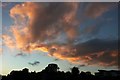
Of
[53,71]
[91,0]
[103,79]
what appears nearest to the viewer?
[91,0]

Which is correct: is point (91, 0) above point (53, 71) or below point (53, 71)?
above

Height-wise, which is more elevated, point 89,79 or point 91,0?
point 91,0

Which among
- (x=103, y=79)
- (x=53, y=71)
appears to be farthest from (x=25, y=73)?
(x=103, y=79)

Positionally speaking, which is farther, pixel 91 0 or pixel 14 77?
pixel 14 77

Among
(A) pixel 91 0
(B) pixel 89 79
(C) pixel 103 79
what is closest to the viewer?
(A) pixel 91 0

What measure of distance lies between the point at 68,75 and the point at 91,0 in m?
14.9

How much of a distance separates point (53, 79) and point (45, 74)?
63.8 inches

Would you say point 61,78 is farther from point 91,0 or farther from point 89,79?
point 91,0

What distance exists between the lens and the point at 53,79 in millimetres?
26734

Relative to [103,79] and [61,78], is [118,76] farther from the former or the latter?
[61,78]

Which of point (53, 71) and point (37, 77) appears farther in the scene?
point (53, 71)

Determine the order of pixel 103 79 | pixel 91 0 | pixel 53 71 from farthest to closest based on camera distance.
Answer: pixel 53 71 < pixel 103 79 < pixel 91 0

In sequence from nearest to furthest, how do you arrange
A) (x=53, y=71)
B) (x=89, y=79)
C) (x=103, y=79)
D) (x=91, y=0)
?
(x=91, y=0) → (x=89, y=79) → (x=103, y=79) → (x=53, y=71)

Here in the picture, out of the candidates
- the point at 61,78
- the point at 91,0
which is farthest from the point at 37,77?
the point at 91,0
